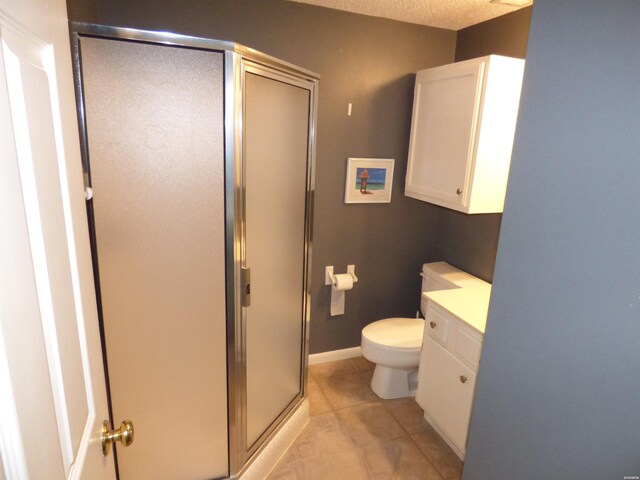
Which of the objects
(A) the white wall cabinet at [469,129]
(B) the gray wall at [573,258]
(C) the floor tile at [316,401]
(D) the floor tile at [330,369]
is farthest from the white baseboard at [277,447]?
(A) the white wall cabinet at [469,129]

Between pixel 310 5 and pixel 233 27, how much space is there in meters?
0.50

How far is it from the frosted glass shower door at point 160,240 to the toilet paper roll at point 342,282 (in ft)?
4.13

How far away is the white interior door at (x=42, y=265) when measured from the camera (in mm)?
460

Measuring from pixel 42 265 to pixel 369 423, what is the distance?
2.25m

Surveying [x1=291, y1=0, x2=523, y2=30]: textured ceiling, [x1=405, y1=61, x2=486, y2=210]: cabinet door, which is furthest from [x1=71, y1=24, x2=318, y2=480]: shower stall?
[x1=405, y1=61, x2=486, y2=210]: cabinet door

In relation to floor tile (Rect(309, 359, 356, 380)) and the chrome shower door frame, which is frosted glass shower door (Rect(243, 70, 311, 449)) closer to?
the chrome shower door frame

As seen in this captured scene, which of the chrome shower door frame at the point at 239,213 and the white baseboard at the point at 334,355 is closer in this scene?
the chrome shower door frame at the point at 239,213

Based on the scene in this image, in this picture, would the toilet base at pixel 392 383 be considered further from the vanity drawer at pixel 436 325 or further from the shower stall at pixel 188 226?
the shower stall at pixel 188 226

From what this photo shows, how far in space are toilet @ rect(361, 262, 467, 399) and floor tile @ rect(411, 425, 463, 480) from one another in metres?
0.35

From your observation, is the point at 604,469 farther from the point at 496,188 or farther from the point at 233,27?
the point at 233,27

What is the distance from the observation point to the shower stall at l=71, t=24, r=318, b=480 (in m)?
1.27

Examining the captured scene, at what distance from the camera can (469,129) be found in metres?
2.15

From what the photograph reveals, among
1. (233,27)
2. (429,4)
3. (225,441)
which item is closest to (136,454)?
(225,441)

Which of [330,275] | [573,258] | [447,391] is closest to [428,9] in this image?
[330,275]
